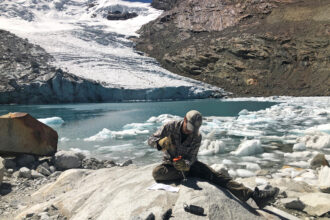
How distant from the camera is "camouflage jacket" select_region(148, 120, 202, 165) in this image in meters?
3.17

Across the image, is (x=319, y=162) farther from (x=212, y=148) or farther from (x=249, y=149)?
(x=212, y=148)

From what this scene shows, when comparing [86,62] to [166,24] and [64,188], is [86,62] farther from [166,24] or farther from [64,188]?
[64,188]

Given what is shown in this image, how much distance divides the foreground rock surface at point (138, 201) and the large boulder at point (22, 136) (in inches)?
117

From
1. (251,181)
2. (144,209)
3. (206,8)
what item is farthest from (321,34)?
(144,209)

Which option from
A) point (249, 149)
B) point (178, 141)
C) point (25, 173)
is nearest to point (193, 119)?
point (178, 141)

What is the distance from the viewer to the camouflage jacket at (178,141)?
10.4 ft

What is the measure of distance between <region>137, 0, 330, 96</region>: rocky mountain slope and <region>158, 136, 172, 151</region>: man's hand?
38.3 metres

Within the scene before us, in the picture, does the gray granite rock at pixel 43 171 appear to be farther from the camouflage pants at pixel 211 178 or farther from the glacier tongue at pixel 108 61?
the glacier tongue at pixel 108 61

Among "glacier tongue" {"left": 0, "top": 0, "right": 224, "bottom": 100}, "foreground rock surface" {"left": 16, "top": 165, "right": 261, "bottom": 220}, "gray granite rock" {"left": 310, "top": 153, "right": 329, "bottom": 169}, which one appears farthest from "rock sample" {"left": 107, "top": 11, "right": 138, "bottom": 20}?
"foreground rock surface" {"left": 16, "top": 165, "right": 261, "bottom": 220}

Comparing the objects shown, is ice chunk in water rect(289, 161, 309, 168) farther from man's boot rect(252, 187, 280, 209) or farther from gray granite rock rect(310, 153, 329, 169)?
man's boot rect(252, 187, 280, 209)

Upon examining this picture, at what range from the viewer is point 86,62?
40594 millimetres

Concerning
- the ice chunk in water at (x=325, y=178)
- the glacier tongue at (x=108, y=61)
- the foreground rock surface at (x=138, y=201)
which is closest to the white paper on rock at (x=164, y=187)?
the foreground rock surface at (x=138, y=201)

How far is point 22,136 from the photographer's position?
6.26 meters

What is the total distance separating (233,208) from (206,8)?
6410 cm
